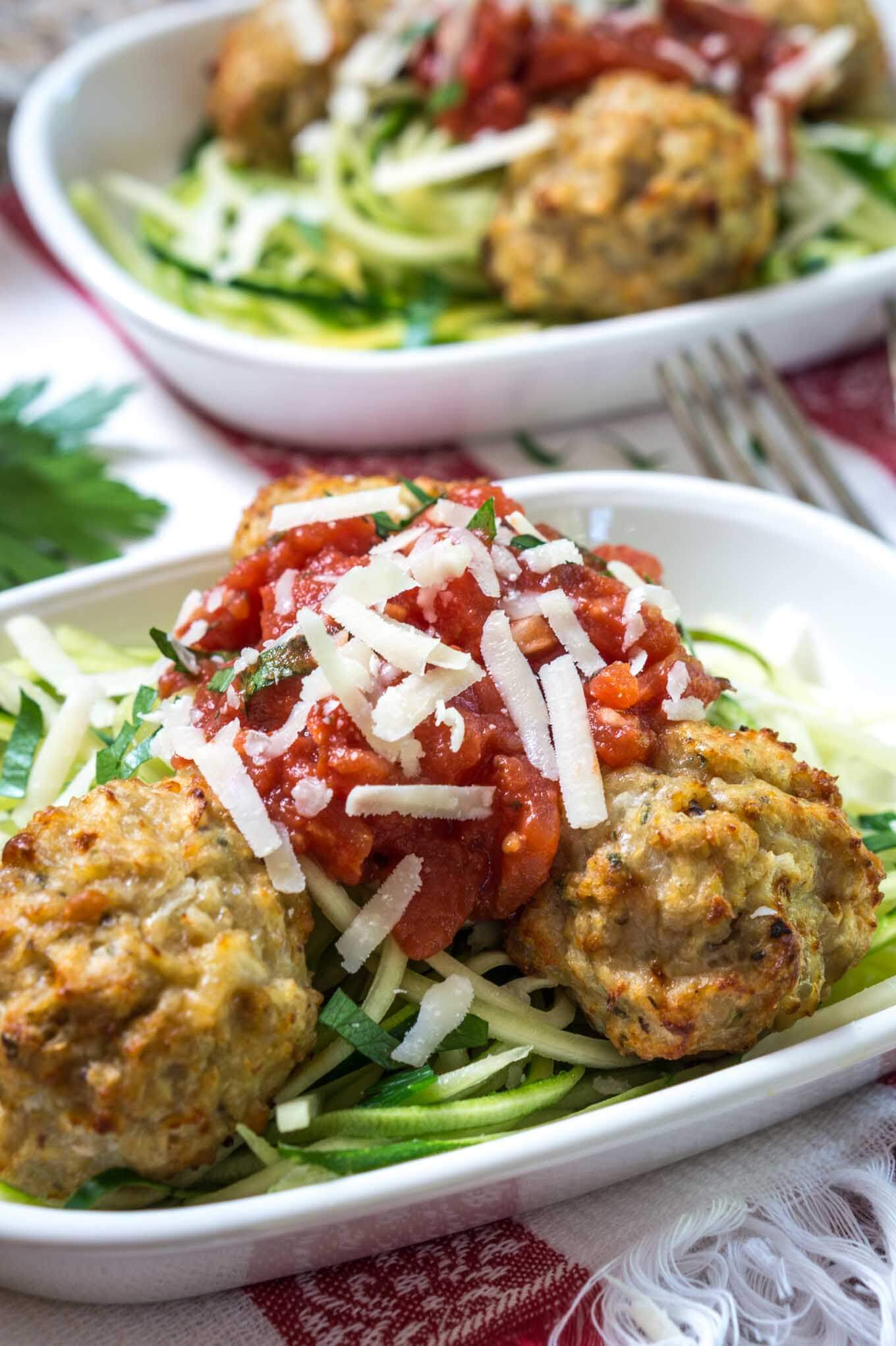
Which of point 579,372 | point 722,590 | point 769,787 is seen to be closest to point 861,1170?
point 769,787

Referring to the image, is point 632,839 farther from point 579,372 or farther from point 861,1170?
point 579,372

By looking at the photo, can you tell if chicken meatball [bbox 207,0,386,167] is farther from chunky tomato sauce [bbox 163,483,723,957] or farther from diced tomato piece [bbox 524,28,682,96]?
chunky tomato sauce [bbox 163,483,723,957]

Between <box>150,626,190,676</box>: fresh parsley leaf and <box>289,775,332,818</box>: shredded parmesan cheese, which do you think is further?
<box>150,626,190,676</box>: fresh parsley leaf

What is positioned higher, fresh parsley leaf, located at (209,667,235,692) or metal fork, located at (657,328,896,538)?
fresh parsley leaf, located at (209,667,235,692)

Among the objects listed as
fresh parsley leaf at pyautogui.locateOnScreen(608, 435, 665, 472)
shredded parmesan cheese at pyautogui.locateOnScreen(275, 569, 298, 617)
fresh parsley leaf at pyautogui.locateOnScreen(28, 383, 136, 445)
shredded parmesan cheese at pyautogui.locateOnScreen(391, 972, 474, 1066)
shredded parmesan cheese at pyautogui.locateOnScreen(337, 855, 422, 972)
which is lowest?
fresh parsley leaf at pyautogui.locateOnScreen(608, 435, 665, 472)

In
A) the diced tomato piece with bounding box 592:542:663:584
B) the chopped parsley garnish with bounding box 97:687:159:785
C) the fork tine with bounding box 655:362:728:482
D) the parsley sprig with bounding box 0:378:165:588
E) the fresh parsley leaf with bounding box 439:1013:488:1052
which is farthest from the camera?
the fork tine with bounding box 655:362:728:482

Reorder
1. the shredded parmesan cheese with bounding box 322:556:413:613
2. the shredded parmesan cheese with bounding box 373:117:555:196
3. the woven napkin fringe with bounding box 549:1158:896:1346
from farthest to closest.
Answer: the shredded parmesan cheese with bounding box 373:117:555:196 → the shredded parmesan cheese with bounding box 322:556:413:613 → the woven napkin fringe with bounding box 549:1158:896:1346

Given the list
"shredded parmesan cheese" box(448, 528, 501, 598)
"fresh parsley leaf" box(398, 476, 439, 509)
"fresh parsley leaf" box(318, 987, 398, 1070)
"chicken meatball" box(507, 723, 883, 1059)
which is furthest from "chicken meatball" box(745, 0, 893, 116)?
"fresh parsley leaf" box(318, 987, 398, 1070)
